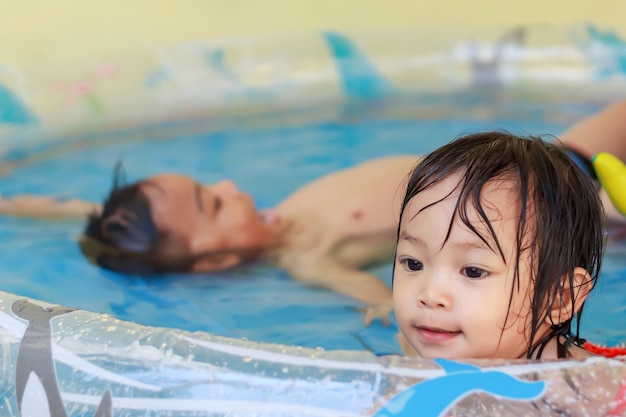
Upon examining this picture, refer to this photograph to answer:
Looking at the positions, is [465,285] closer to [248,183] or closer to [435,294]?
[435,294]

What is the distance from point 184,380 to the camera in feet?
2.85

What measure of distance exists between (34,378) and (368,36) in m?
2.10

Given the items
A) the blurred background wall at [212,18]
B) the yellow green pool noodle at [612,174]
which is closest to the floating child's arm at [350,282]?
the yellow green pool noodle at [612,174]

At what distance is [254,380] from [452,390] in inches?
7.8

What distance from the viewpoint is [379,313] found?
1.52m

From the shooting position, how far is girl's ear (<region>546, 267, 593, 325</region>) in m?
1.00

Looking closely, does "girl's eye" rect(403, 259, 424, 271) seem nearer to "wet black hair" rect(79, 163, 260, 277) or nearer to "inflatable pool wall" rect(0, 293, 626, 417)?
"inflatable pool wall" rect(0, 293, 626, 417)

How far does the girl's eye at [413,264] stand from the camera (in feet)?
3.27

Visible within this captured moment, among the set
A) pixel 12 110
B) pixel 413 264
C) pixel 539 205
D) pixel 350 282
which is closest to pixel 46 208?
pixel 12 110

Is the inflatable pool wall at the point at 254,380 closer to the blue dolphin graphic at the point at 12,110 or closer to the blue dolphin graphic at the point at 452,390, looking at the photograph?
the blue dolphin graphic at the point at 452,390

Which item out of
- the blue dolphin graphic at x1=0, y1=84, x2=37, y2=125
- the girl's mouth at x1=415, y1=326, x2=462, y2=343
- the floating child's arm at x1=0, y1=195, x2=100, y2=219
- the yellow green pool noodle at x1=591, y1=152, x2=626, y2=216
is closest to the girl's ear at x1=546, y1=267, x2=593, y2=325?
the girl's mouth at x1=415, y1=326, x2=462, y2=343

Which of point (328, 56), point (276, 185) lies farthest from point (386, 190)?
point (328, 56)

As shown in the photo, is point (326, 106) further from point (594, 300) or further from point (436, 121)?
point (594, 300)

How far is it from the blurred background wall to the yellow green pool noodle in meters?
1.86
